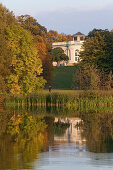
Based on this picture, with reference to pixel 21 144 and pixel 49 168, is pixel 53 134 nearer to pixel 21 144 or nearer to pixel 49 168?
pixel 21 144

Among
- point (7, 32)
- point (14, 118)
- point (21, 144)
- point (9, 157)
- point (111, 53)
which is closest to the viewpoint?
point (9, 157)

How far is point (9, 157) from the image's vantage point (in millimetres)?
14875

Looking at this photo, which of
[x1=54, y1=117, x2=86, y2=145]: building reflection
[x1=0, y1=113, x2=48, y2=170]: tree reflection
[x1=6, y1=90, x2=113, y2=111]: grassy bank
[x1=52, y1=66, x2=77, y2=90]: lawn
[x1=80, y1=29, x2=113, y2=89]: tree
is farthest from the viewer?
[x1=52, y1=66, x2=77, y2=90]: lawn

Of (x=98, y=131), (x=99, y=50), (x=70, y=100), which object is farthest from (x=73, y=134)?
(x=99, y=50)

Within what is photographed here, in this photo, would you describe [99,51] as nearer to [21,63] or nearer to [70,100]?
[21,63]

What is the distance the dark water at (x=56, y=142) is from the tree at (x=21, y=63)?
43.8 ft

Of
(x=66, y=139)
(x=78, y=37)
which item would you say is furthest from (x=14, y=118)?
(x=78, y=37)

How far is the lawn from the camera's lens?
3178 inches

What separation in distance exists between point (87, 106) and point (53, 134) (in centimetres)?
1797

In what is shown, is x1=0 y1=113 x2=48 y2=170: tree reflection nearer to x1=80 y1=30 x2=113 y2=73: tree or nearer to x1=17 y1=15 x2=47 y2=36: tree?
x1=80 y1=30 x2=113 y2=73: tree

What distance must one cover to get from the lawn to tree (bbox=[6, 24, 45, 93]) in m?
31.5

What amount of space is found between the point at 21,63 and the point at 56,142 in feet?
86.8

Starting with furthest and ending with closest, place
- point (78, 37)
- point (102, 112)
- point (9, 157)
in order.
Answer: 1. point (78, 37)
2. point (102, 112)
3. point (9, 157)

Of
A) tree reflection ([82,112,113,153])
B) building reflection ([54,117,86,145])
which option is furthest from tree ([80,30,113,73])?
building reflection ([54,117,86,145])
